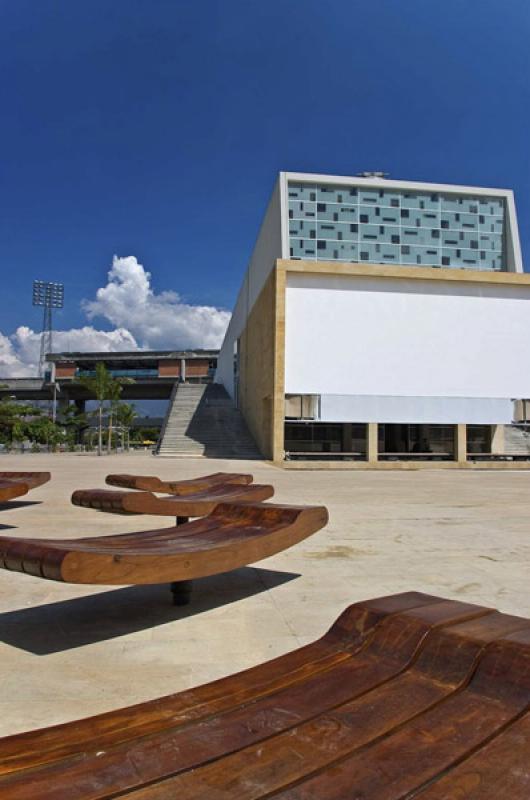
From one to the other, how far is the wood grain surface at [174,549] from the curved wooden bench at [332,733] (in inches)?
52.4

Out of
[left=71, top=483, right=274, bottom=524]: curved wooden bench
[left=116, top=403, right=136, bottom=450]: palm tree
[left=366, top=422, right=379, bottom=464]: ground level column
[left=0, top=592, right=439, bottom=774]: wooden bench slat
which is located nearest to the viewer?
[left=0, top=592, right=439, bottom=774]: wooden bench slat

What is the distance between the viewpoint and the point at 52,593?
448 cm

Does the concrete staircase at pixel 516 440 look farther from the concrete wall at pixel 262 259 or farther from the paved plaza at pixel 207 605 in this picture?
Result: the paved plaza at pixel 207 605

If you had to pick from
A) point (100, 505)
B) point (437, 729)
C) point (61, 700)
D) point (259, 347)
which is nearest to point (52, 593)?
point (100, 505)

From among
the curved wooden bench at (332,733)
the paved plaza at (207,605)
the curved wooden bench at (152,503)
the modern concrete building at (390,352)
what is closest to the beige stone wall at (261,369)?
the modern concrete building at (390,352)

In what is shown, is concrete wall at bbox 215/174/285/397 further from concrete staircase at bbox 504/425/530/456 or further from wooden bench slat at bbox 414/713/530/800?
wooden bench slat at bbox 414/713/530/800

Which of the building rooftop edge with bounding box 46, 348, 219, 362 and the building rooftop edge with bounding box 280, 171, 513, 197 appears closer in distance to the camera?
the building rooftop edge with bounding box 280, 171, 513, 197

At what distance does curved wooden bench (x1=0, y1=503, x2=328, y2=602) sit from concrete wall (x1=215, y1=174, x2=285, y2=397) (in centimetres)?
2590

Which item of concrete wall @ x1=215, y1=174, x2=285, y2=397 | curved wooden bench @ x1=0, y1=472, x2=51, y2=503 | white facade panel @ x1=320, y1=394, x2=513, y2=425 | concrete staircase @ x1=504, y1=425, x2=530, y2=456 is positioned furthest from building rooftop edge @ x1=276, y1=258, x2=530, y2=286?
curved wooden bench @ x1=0, y1=472, x2=51, y2=503

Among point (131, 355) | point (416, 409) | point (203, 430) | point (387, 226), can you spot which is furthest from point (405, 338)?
point (131, 355)

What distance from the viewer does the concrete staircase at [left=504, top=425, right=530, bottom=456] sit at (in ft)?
98.0

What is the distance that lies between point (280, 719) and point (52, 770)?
0.56 m

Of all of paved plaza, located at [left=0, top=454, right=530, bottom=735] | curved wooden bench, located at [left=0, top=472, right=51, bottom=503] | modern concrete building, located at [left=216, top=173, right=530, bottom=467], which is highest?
modern concrete building, located at [left=216, top=173, right=530, bottom=467]

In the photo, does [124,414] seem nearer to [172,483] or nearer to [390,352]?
[390,352]
